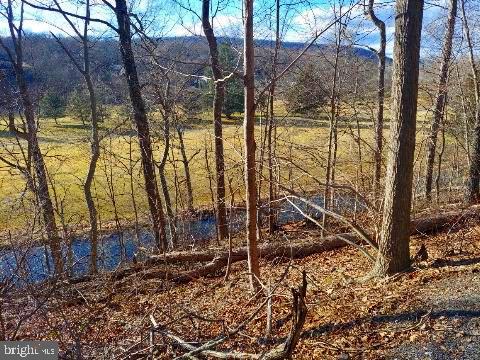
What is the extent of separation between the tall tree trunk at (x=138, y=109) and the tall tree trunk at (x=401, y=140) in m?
7.76

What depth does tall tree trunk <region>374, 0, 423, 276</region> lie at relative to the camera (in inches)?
215

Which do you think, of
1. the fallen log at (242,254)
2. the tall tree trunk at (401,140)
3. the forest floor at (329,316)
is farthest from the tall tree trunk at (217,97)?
the tall tree trunk at (401,140)

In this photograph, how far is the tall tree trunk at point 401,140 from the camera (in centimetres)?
545

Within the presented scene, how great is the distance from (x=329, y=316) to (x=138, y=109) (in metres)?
9.90

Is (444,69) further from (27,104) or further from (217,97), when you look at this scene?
(27,104)

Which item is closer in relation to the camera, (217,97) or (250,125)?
(250,125)

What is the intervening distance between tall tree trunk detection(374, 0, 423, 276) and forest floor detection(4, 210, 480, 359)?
1.31 feet

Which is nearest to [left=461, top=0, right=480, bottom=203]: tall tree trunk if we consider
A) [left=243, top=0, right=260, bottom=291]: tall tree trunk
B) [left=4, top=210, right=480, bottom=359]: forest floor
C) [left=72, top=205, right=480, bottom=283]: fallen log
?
[left=72, top=205, right=480, bottom=283]: fallen log

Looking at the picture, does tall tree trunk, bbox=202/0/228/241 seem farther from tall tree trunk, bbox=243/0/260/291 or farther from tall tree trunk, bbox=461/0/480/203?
tall tree trunk, bbox=461/0/480/203

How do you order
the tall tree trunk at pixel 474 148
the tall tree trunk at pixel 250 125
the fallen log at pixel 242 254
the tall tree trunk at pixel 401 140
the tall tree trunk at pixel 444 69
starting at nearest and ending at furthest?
the tall tree trunk at pixel 401 140 < the tall tree trunk at pixel 250 125 < the fallen log at pixel 242 254 < the tall tree trunk at pixel 474 148 < the tall tree trunk at pixel 444 69

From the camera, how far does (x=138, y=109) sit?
43.4 feet

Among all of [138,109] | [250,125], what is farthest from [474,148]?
[138,109]

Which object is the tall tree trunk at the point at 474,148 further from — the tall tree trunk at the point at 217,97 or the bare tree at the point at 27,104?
the bare tree at the point at 27,104

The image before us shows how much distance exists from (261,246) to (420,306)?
5859mm
